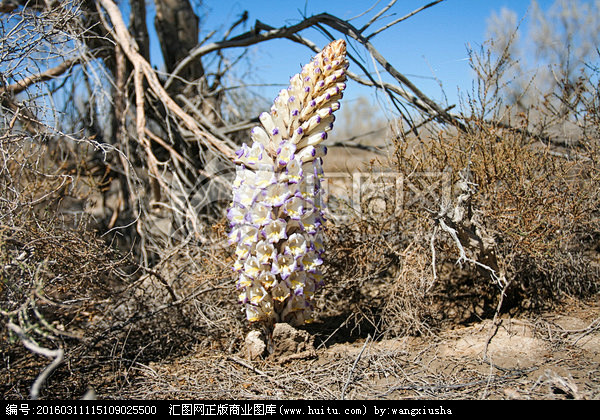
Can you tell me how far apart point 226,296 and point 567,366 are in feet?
8.26

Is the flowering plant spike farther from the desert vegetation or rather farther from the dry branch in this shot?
the dry branch

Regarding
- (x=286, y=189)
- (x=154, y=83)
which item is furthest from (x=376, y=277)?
(x=154, y=83)

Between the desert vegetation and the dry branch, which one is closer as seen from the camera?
the desert vegetation

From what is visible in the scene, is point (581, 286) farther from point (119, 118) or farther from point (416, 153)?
point (119, 118)

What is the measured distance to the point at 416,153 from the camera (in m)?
4.17

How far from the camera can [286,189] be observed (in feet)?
9.96

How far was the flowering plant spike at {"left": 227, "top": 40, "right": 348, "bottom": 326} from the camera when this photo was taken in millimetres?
3025

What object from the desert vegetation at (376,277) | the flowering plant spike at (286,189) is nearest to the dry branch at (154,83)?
the desert vegetation at (376,277)

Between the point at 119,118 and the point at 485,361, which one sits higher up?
the point at 119,118

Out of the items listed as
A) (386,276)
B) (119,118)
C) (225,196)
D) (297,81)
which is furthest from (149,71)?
(386,276)

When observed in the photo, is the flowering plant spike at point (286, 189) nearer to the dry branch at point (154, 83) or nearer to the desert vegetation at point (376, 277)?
the desert vegetation at point (376, 277)

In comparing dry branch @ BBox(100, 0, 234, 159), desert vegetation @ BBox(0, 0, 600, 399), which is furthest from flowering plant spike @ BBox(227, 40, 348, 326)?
dry branch @ BBox(100, 0, 234, 159)

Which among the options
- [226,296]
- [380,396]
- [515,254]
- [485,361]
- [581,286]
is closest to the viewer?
[380,396]

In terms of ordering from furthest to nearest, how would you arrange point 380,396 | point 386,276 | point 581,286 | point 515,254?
point 386,276 < point 581,286 < point 515,254 < point 380,396
